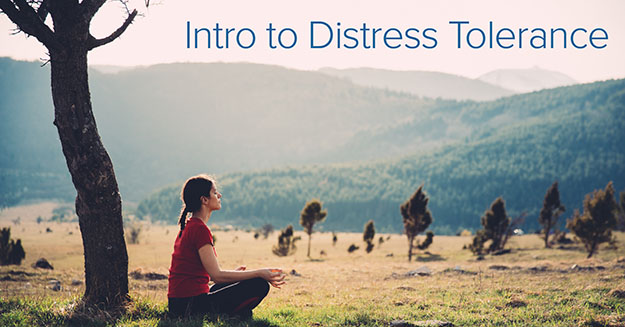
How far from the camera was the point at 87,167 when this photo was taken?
6906 mm

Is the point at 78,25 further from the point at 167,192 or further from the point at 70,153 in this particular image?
the point at 167,192

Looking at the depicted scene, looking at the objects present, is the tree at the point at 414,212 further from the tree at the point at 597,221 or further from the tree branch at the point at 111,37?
the tree branch at the point at 111,37

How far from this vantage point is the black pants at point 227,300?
603cm

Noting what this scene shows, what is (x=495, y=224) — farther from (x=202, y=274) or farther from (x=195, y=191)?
→ (x=195, y=191)

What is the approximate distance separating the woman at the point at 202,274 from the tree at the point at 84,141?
1671 millimetres

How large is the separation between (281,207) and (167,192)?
141ft

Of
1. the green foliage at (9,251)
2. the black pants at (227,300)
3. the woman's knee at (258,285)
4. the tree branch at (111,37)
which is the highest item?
the tree branch at (111,37)

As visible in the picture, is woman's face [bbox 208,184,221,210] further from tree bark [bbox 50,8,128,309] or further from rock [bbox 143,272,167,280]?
rock [bbox 143,272,167,280]

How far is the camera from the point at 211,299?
6.13 meters

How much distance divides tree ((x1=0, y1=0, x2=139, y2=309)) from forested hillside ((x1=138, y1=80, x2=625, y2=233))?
4879 inches

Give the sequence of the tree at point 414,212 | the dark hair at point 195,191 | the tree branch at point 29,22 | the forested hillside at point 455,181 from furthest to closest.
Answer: the forested hillside at point 455,181 → the tree at point 414,212 → the tree branch at point 29,22 → the dark hair at point 195,191

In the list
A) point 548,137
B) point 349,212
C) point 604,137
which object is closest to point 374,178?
point 349,212

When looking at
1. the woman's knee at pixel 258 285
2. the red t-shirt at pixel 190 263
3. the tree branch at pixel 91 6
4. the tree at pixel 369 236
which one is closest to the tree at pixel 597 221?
the tree at pixel 369 236

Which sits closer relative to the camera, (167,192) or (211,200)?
(211,200)
